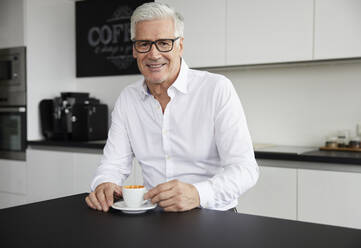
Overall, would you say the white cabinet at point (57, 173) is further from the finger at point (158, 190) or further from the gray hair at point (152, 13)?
the finger at point (158, 190)

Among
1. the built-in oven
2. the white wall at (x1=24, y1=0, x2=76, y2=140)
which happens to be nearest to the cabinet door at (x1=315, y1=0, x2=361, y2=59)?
the white wall at (x1=24, y1=0, x2=76, y2=140)

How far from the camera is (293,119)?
2.87 m

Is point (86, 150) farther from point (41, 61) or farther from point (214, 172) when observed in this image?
point (214, 172)

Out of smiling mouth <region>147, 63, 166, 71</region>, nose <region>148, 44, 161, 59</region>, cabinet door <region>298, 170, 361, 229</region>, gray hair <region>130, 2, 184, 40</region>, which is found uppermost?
gray hair <region>130, 2, 184, 40</region>

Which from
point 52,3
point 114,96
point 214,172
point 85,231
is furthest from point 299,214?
point 52,3

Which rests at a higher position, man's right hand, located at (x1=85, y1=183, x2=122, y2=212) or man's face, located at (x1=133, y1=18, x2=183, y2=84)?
man's face, located at (x1=133, y1=18, x2=183, y2=84)

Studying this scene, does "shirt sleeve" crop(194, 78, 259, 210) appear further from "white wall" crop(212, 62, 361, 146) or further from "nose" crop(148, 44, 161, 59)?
"white wall" crop(212, 62, 361, 146)

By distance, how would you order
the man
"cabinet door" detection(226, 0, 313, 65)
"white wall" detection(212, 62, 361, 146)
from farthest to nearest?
"white wall" detection(212, 62, 361, 146) < "cabinet door" detection(226, 0, 313, 65) < the man

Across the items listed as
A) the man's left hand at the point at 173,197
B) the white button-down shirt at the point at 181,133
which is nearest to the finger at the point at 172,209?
the man's left hand at the point at 173,197

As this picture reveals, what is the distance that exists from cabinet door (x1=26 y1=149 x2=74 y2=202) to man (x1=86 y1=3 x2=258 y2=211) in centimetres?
175

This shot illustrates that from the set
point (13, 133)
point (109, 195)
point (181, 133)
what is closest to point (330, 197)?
point (181, 133)

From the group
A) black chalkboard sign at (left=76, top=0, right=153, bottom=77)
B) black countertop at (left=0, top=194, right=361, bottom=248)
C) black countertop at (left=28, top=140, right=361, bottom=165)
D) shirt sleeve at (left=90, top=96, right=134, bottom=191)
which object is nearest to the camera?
black countertop at (left=0, top=194, right=361, bottom=248)

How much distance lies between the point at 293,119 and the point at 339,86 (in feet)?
1.24

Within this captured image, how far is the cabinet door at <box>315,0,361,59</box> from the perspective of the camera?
2.32 m
